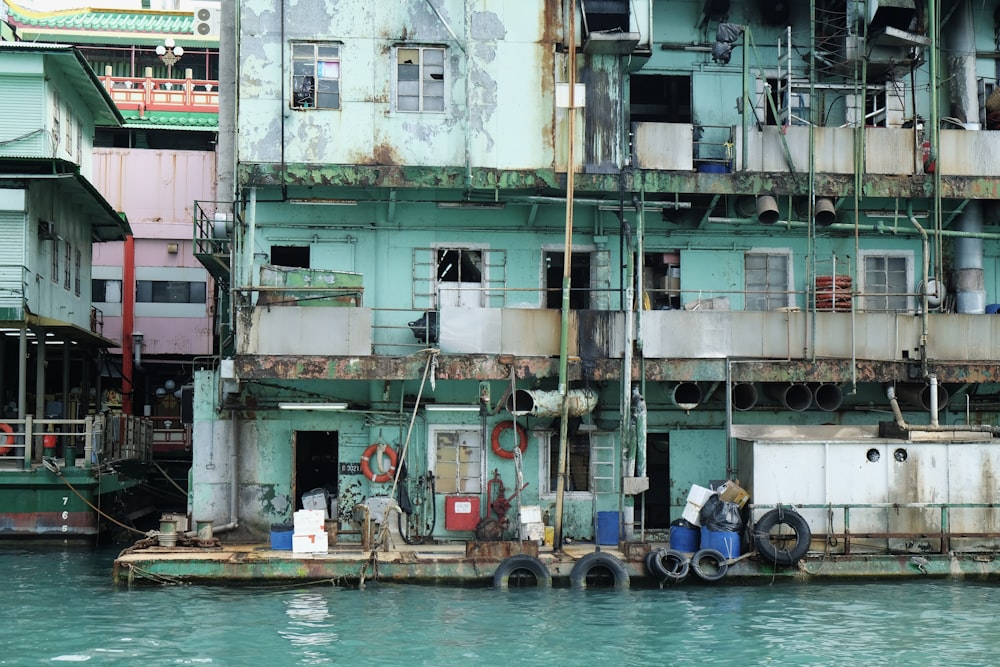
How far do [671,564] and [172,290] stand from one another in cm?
2928

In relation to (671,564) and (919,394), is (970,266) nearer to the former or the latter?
(919,394)

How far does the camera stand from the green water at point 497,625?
17094 millimetres

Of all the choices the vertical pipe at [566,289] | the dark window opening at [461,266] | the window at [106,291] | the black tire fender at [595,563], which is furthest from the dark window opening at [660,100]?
the window at [106,291]

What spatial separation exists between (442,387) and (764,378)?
682cm

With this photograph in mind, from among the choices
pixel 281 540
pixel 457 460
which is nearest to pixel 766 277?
pixel 457 460

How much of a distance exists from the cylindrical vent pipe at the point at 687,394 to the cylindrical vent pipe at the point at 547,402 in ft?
6.11

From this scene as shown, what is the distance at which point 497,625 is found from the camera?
19.0 metres

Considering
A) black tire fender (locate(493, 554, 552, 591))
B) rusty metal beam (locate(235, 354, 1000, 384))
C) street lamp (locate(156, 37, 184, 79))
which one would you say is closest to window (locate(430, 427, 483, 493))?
rusty metal beam (locate(235, 354, 1000, 384))

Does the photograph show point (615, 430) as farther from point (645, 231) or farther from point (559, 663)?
point (559, 663)

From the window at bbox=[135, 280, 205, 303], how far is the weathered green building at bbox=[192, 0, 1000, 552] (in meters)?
19.6

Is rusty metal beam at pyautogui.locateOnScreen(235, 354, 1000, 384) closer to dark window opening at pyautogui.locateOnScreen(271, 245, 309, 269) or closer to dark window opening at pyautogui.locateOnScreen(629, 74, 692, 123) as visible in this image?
dark window opening at pyautogui.locateOnScreen(271, 245, 309, 269)

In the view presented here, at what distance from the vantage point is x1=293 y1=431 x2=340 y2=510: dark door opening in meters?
29.2

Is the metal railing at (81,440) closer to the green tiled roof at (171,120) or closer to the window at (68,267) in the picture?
the window at (68,267)

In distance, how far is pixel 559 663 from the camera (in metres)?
16.8
